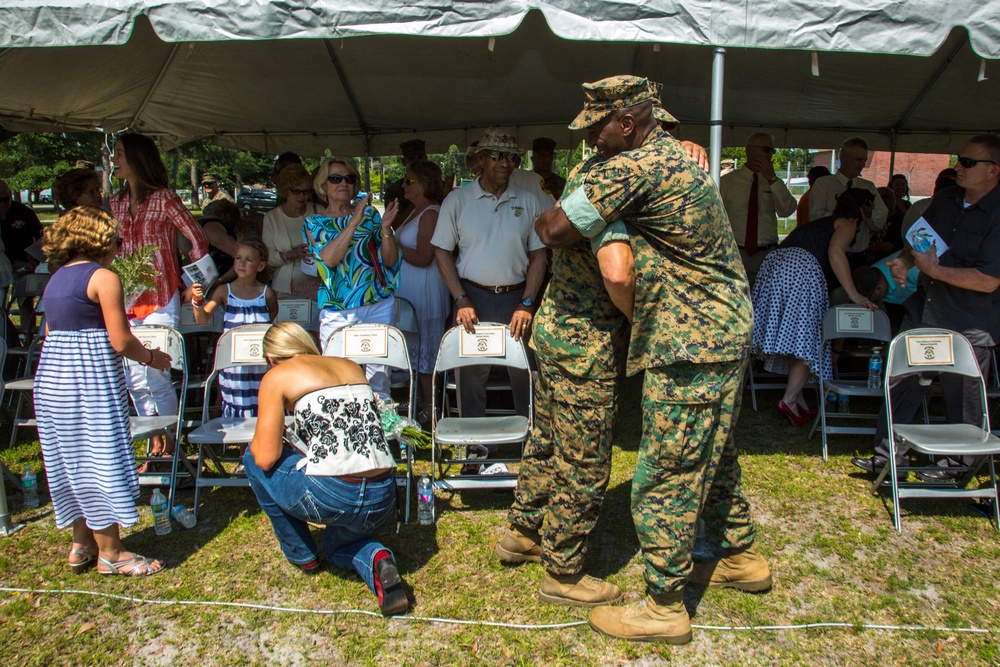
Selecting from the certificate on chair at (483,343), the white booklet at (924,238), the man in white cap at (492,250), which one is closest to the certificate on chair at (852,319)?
the white booklet at (924,238)

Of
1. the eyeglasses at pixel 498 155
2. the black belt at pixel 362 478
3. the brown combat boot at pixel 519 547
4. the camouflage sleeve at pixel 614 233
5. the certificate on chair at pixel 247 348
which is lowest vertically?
the brown combat boot at pixel 519 547

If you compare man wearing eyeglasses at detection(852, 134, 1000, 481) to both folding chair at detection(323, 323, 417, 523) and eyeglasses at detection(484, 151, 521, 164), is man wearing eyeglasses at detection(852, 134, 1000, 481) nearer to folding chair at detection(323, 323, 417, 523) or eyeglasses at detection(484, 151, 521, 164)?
eyeglasses at detection(484, 151, 521, 164)

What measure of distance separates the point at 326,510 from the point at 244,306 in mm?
2183

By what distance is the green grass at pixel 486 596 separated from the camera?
2865 mm

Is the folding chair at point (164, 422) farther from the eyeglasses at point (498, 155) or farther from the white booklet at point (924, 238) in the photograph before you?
the white booklet at point (924, 238)

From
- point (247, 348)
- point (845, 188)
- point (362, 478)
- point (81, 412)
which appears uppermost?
point (845, 188)

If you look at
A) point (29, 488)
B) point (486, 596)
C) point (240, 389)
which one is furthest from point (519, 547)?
point (29, 488)

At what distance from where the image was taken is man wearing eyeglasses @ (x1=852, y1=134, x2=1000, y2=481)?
13.2ft

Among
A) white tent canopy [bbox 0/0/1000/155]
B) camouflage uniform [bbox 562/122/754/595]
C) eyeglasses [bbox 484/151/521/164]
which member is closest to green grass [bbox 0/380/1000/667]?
camouflage uniform [bbox 562/122/754/595]

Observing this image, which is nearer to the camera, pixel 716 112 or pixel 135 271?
pixel 716 112

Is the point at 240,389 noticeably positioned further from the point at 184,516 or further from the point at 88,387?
the point at 88,387

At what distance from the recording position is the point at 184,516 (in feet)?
12.6

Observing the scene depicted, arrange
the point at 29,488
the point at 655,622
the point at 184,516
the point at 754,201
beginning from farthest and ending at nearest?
the point at 754,201, the point at 29,488, the point at 184,516, the point at 655,622

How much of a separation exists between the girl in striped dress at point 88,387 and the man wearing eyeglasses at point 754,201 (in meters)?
5.24
